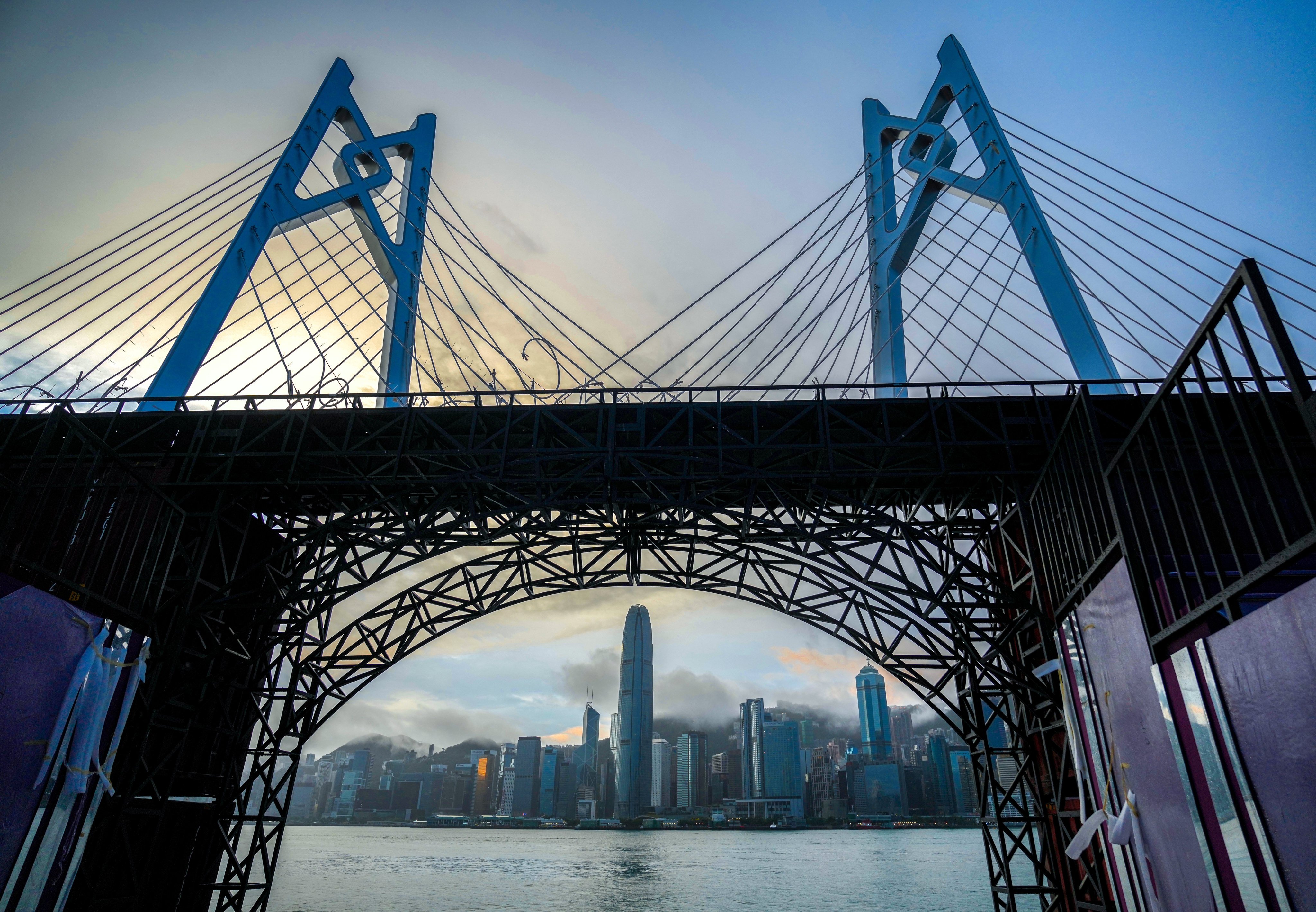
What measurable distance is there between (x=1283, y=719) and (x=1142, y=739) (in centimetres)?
422

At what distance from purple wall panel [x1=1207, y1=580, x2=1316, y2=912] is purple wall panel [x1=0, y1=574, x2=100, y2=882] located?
15.6 m

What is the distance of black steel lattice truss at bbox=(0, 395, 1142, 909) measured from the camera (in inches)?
614

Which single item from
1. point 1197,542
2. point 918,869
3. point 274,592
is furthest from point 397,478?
point 918,869

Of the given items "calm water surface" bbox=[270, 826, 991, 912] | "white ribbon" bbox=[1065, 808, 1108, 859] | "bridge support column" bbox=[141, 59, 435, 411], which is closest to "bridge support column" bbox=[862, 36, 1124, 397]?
"white ribbon" bbox=[1065, 808, 1108, 859]

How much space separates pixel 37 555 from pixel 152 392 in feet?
15.0

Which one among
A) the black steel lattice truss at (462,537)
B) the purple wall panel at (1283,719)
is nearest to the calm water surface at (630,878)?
the black steel lattice truss at (462,537)

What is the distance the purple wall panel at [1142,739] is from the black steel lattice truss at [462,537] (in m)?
3.40

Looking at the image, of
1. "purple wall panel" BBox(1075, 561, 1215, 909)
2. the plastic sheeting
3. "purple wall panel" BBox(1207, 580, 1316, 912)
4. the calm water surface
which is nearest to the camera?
→ "purple wall panel" BBox(1207, 580, 1316, 912)

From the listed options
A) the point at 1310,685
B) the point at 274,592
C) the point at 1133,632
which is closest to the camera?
the point at 1310,685

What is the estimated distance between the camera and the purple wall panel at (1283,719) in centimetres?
656

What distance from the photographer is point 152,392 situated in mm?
16375

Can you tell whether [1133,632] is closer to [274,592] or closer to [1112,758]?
[1112,758]

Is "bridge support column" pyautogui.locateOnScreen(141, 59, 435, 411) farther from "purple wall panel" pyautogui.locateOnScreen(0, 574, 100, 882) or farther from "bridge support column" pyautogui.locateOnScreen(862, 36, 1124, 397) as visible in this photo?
"bridge support column" pyautogui.locateOnScreen(862, 36, 1124, 397)

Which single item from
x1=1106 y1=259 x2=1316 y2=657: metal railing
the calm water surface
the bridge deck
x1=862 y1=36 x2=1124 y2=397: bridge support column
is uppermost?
x1=862 y1=36 x2=1124 y2=397: bridge support column
